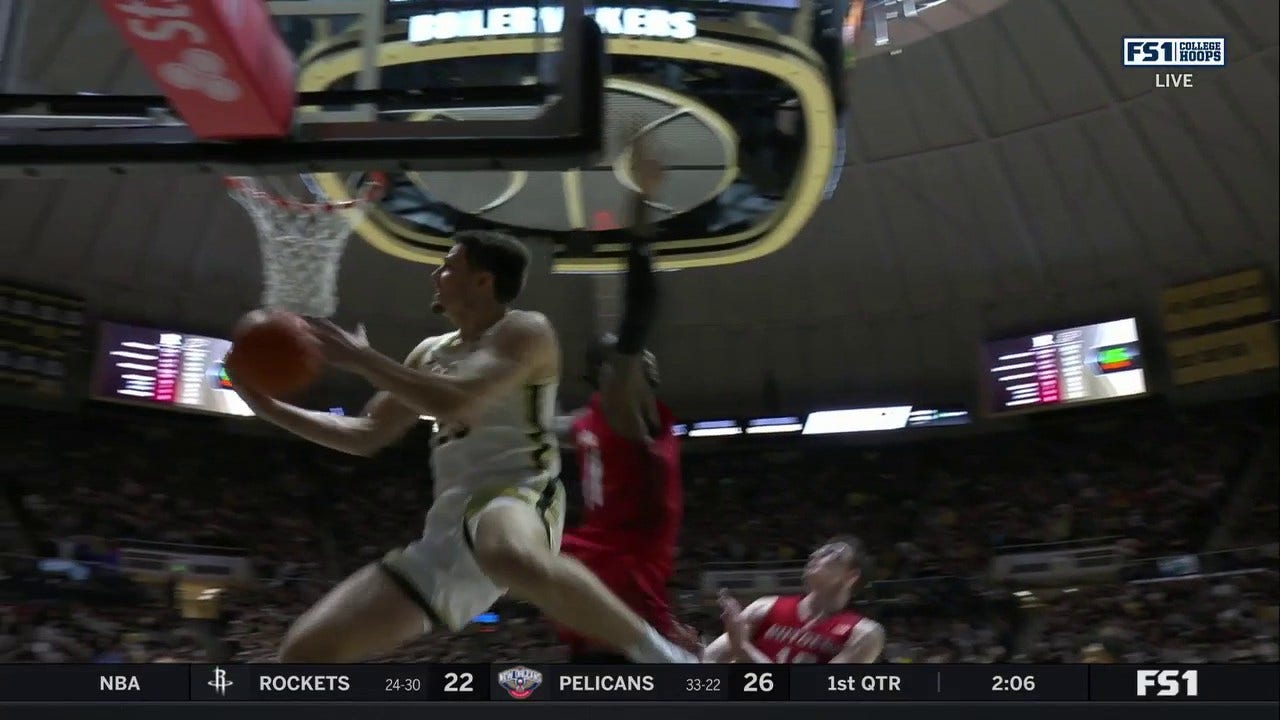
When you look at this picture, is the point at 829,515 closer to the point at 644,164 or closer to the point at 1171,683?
the point at 1171,683

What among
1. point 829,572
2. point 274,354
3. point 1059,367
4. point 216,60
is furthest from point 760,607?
point 216,60

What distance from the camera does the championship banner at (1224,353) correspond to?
135 inches

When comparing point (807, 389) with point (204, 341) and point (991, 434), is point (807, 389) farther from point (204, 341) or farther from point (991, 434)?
point (204, 341)

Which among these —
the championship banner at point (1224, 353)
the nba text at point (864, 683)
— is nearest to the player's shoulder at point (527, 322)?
the nba text at point (864, 683)

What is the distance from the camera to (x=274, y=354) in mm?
3041

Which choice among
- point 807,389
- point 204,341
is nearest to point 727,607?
point 807,389

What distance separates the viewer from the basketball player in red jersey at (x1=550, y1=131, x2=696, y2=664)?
3.09 meters

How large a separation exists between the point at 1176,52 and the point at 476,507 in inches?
94.6

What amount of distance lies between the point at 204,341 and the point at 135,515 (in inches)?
25.0

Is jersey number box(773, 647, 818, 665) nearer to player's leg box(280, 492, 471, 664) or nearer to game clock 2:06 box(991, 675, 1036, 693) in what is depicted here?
game clock 2:06 box(991, 675, 1036, 693)

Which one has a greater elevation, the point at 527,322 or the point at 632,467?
the point at 527,322

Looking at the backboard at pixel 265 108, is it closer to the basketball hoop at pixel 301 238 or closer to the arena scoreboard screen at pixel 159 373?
the basketball hoop at pixel 301 238

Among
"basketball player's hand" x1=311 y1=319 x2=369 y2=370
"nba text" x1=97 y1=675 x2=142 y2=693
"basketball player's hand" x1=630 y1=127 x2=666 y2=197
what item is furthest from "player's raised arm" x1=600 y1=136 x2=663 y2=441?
"nba text" x1=97 y1=675 x2=142 y2=693

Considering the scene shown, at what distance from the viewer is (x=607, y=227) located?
10.5ft
